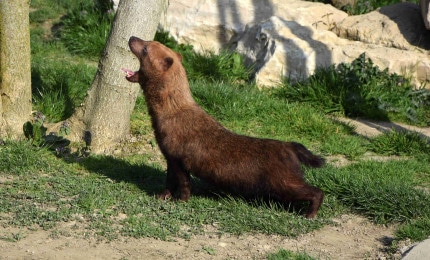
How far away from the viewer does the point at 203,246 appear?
5844mm

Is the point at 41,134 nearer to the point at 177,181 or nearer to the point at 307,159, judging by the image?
the point at 177,181

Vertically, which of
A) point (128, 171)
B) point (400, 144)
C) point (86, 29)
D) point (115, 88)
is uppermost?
point (115, 88)

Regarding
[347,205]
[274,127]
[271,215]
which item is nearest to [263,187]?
[271,215]

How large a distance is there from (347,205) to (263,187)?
0.93 m

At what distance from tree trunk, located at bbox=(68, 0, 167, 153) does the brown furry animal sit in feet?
3.55

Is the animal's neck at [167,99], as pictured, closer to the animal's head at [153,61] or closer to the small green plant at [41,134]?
the animal's head at [153,61]

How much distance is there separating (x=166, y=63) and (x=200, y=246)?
5.63ft

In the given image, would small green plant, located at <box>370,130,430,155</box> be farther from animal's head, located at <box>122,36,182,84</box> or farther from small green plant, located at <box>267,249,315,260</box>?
small green plant, located at <box>267,249,315,260</box>

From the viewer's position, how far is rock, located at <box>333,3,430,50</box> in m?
10.9

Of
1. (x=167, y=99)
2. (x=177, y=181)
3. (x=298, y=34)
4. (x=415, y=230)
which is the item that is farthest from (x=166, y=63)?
(x=298, y=34)

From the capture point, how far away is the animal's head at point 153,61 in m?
6.69

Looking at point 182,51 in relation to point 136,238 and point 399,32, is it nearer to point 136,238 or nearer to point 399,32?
point 399,32

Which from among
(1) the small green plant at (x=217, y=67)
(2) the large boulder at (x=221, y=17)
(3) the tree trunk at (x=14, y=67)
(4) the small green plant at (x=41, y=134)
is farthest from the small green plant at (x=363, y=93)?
(3) the tree trunk at (x=14, y=67)

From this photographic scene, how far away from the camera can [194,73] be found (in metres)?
10.7
